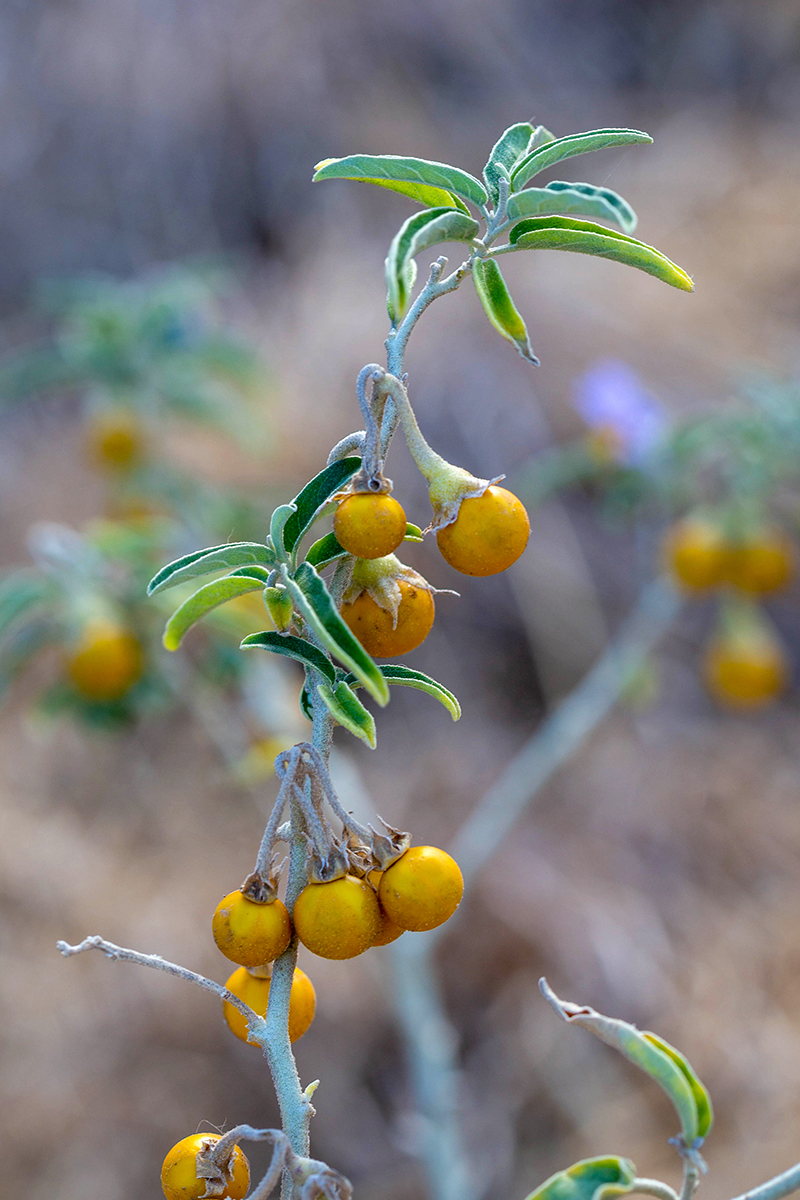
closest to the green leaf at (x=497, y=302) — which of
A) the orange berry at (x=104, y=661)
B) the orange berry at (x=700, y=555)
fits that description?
the orange berry at (x=104, y=661)

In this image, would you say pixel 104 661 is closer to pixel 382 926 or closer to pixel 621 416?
pixel 382 926

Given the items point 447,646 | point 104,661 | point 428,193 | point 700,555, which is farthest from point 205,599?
point 447,646

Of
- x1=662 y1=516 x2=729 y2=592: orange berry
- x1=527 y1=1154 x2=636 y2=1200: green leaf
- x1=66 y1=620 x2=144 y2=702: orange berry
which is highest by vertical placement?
x1=66 y1=620 x2=144 y2=702: orange berry

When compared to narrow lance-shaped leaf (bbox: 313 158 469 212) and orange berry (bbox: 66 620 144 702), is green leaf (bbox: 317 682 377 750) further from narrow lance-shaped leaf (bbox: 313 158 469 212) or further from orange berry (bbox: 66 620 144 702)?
orange berry (bbox: 66 620 144 702)

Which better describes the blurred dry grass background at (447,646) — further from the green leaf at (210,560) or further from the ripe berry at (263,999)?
the ripe berry at (263,999)

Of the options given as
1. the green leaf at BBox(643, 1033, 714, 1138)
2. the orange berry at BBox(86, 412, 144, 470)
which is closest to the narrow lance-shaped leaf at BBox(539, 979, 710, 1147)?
the green leaf at BBox(643, 1033, 714, 1138)

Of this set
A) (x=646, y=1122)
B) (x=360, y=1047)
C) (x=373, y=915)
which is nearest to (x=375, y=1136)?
(x=360, y=1047)
